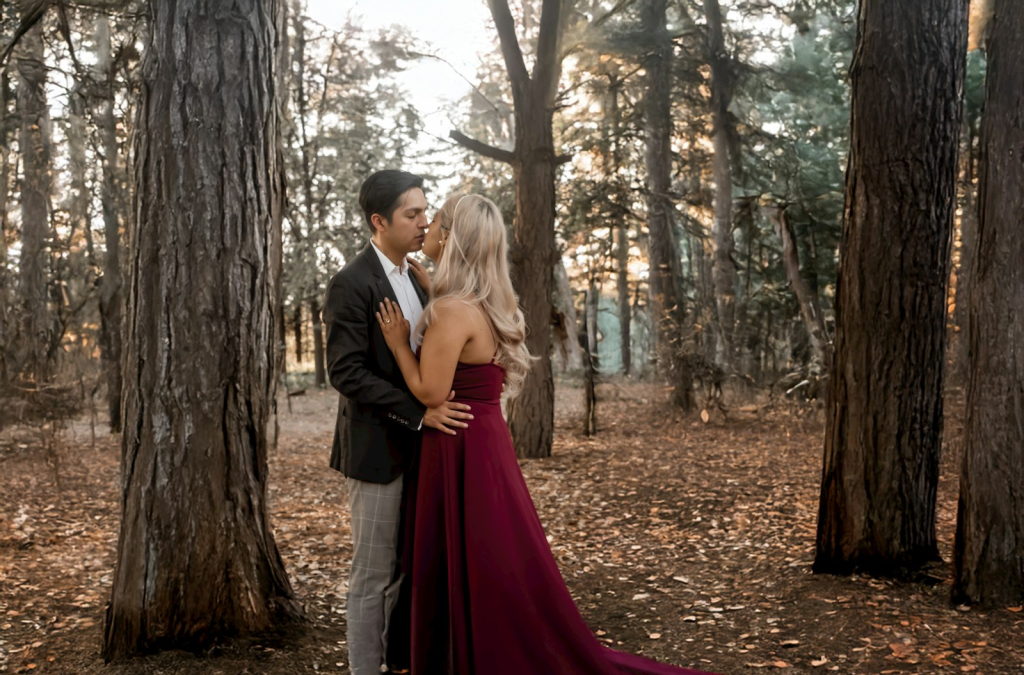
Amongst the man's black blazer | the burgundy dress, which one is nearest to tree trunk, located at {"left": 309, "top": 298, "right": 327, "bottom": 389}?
the man's black blazer

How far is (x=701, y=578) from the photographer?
5.69 m

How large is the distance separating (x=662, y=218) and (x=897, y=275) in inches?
409

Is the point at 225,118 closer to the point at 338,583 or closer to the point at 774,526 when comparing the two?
the point at 338,583

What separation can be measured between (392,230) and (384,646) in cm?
186

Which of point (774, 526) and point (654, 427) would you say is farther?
point (654, 427)

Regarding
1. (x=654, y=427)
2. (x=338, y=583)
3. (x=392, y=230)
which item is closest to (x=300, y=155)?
(x=654, y=427)

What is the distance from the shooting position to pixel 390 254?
12.3 ft

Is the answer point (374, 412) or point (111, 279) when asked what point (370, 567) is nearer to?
point (374, 412)

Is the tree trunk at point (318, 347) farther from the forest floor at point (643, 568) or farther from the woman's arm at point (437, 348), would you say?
the woman's arm at point (437, 348)

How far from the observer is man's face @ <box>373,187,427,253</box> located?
12.1 ft

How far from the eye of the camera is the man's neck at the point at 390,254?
3.72 meters

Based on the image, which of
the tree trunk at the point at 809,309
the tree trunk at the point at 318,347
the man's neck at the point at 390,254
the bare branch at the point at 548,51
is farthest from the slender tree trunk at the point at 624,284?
the man's neck at the point at 390,254

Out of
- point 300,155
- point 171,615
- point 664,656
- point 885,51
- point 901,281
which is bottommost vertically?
point 664,656

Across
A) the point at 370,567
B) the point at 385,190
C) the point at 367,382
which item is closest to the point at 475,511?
the point at 370,567
